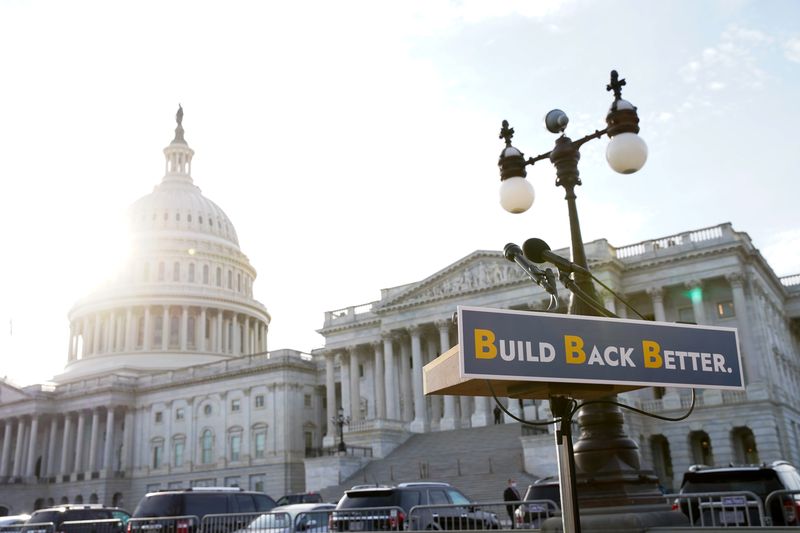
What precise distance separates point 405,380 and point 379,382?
2.81 m

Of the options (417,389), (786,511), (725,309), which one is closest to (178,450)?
(417,389)

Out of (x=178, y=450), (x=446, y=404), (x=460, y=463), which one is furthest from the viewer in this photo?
(x=178, y=450)

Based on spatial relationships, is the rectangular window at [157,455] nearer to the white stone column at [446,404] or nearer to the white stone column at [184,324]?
Answer: the white stone column at [184,324]

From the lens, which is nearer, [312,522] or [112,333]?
[312,522]

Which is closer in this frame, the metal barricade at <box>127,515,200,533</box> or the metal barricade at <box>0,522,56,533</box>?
the metal barricade at <box>127,515,200,533</box>

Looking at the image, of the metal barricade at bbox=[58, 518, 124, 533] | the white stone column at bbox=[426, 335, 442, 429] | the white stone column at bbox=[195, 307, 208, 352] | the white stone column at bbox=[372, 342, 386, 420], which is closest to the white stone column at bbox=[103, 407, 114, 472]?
the white stone column at bbox=[195, 307, 208, 352]

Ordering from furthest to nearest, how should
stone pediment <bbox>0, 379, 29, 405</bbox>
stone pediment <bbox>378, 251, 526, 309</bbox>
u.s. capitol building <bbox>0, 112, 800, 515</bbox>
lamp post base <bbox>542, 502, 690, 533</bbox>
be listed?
stone pediment <bbox>0, 379, 29, 405</bbox> < stone pediment <bbox>378, 251, 526, 309</bbox> < u.s. capitol building <bbox>0, 112, 800, 515</bbox> < lamp post base <bbox>542, 502, 690, 533</bbox>

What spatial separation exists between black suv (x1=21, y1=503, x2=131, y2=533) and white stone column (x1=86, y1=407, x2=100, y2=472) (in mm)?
61957

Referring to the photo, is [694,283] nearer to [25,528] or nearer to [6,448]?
[25,528]

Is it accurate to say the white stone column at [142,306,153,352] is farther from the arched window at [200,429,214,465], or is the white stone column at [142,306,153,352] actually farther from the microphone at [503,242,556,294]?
the microphone at [503,242,556,294]

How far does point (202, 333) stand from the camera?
108 meters

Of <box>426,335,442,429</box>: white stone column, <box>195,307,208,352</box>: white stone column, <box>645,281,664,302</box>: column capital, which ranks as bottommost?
<box>426,335,442,429</box>: white stone column

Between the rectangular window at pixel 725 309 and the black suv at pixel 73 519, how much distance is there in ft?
147

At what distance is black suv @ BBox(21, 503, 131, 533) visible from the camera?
22500 millimetres
